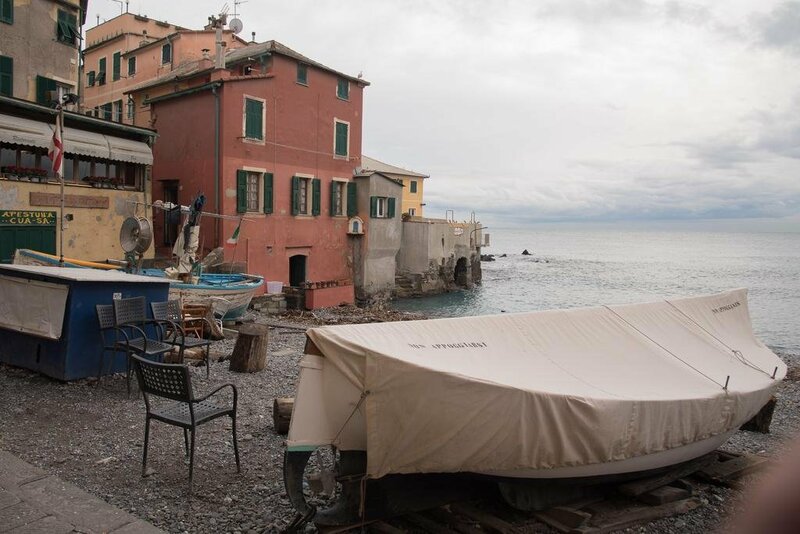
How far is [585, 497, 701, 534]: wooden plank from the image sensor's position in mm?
5445

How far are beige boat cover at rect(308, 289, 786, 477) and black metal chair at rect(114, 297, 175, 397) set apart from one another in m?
4.11

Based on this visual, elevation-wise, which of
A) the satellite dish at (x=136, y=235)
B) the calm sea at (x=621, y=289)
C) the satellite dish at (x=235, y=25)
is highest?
the satellite dish at (x=235, y=25)

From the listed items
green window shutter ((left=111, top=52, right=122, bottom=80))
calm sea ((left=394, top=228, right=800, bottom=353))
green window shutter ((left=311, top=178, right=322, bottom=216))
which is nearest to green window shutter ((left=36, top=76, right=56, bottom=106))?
green window shutter ((left=311, top=178, right=322, bottom=216))

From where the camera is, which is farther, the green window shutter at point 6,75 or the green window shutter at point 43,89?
the green window shutter at point 43,89

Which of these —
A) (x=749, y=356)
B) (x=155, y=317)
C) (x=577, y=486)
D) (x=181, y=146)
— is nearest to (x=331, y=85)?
(x=181, y=146)

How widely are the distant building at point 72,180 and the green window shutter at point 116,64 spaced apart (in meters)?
15.9

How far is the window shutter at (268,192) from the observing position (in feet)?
84.3

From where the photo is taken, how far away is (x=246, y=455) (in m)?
6.69

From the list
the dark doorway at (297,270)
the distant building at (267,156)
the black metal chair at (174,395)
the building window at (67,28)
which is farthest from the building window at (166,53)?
the black metal chair at (174,395)

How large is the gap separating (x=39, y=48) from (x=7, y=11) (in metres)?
1.51

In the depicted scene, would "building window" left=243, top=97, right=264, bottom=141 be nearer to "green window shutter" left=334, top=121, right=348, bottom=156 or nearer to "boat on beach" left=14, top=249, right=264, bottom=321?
"green window shutter" left=334, top=121, right=348, bottom=156

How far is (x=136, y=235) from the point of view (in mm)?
15016

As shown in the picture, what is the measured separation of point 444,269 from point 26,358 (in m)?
34.7

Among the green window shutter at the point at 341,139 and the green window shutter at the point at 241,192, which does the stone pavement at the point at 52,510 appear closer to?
the green window shutter at the point at 241,192
